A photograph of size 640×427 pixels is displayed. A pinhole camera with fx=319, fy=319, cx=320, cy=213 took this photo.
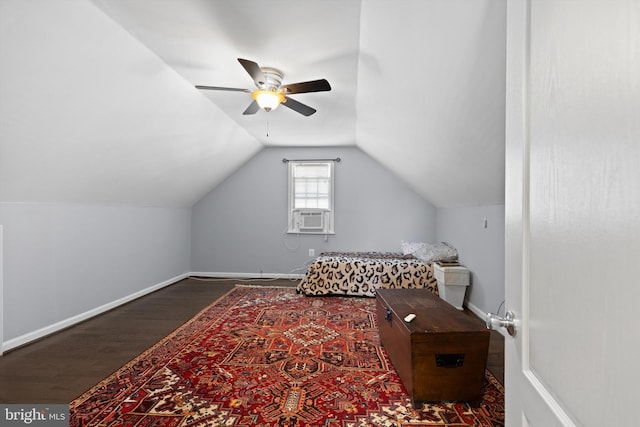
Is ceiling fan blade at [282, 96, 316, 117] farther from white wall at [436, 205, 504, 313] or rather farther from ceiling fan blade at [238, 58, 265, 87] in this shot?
white wall at [436, 205, 504, 313]

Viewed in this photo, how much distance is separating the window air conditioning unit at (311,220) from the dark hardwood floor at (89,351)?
6.93 ft

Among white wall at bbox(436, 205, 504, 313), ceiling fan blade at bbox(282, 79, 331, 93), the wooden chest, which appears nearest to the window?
white wall at bbox(436, 205, 504, 313)

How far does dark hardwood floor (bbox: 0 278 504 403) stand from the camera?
208 cm

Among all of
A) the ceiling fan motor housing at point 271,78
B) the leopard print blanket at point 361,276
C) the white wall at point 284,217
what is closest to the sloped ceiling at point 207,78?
the ceiling fan motor housing at point 271,78

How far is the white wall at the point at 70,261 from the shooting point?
8.96ft

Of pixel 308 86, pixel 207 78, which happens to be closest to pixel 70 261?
pixel 207 78

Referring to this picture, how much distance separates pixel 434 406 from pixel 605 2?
2.07 m

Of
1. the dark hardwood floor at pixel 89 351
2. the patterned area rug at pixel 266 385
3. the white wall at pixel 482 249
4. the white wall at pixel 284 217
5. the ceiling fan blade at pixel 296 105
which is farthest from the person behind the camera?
the white wall at pixel 284 217

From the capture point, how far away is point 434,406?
1922 millimetres

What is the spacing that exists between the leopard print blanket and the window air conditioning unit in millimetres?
1197

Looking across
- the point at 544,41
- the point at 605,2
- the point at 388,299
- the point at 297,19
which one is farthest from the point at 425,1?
the point at 388,299

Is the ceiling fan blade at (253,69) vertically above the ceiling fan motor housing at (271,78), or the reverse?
the ceiling fan motor housing at (271,78)

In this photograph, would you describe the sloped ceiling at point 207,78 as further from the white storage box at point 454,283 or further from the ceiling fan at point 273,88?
the white storage box at point 454,283

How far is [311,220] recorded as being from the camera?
5664mm
